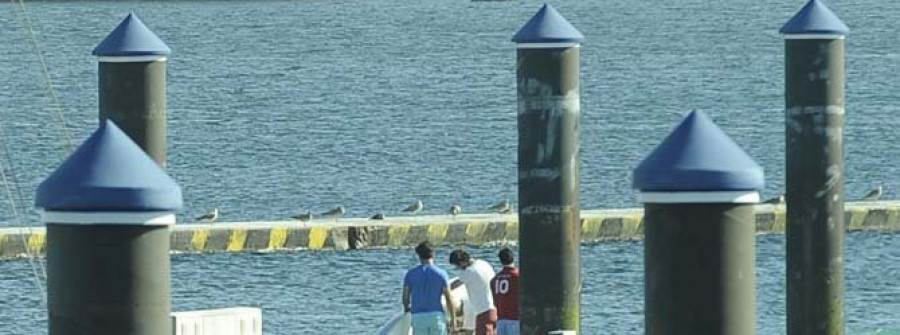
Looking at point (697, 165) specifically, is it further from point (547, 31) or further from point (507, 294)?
point (507, 294)

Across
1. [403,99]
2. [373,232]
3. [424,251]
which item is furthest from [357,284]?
[403,99]

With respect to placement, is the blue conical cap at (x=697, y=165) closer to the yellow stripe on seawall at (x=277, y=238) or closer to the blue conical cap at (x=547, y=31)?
the blue conical cap at (x=547, y=31)

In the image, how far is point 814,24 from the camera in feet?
46.0

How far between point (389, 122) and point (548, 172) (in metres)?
54.7

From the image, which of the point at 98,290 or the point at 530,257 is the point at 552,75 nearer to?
the point at 530,257

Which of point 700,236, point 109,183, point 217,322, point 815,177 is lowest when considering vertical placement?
point 217,322

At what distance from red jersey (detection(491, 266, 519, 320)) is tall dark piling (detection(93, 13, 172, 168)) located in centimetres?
239

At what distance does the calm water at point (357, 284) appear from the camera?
3166cm

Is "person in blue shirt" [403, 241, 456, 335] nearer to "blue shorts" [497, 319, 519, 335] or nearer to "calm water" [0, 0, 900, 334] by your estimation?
"blue shorts" [497, 319, 519, 335]

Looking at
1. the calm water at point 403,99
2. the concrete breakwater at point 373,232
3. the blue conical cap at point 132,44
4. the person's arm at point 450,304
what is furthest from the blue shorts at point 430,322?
the concrete breakwater at point 373,232

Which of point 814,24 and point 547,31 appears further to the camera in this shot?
point 547,31

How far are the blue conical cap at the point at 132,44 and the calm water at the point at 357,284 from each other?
1616 centimetres

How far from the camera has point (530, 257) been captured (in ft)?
47.8

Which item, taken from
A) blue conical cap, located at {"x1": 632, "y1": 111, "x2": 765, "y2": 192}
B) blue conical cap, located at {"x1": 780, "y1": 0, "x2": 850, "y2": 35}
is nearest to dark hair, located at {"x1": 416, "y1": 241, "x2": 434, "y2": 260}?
blue conical cap, located at {"x1": 780, "y1": 0, "x2": 850, "y2": 35}
